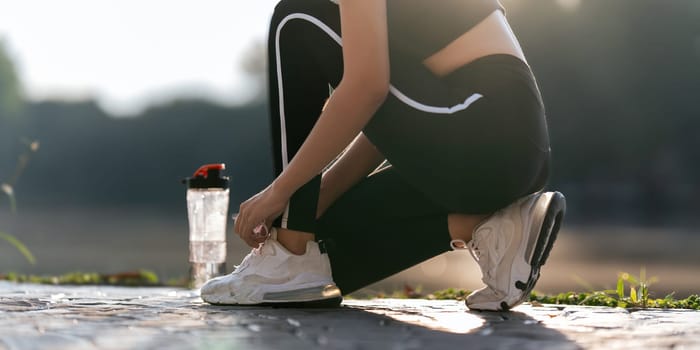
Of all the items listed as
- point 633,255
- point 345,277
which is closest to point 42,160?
point 633,255

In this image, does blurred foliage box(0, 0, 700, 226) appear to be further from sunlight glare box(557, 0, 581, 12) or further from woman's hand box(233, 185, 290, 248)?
woman's hand box(233, 185, 290, 248)

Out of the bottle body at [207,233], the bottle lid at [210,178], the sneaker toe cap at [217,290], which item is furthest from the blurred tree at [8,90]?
the sneaker toe cap at [217,290]

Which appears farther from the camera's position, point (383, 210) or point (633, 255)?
point (633, 255)

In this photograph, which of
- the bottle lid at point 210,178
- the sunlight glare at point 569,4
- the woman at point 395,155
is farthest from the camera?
the sunlight glare at point 569,4

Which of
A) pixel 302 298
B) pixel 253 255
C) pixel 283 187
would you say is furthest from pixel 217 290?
pixel 283 187

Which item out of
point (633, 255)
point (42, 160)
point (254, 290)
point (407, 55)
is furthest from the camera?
point (42, 160)

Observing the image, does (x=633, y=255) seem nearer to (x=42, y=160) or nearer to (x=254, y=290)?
(x=254, y=290)

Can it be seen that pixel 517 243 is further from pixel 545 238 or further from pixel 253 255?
pixel 253 255

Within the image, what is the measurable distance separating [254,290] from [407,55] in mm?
755

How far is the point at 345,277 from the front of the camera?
8.48ft

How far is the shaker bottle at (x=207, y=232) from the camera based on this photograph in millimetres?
3580

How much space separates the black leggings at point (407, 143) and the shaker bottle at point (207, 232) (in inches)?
41.8

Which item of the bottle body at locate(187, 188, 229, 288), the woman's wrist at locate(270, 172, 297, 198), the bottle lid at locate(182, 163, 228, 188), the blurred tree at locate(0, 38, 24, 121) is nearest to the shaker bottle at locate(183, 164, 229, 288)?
the bottle body at locate(187, 188, 229, 288)

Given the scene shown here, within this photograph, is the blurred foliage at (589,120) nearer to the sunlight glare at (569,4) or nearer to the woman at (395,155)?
the sunlight glare at (569,4)
